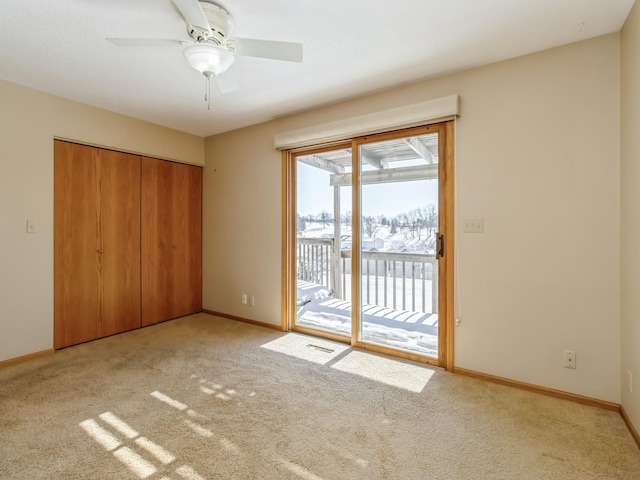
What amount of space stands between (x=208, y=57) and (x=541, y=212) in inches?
95.7

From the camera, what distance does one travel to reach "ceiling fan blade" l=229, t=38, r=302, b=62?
181cm

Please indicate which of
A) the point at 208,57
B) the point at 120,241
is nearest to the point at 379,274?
the point at 208,57

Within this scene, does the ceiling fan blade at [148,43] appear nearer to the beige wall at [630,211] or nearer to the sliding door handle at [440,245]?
the sliding door handle at [440,245]

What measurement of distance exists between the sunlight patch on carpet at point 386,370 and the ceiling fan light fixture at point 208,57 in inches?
94.7

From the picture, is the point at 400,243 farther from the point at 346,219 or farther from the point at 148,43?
the point at 148,43

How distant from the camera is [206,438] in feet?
5.98

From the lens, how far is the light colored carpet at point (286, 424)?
1607 millimetres

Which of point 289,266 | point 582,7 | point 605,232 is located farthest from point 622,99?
point 289,266

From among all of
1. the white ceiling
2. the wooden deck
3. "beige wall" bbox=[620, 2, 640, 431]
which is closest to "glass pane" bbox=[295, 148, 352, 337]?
the wooden deck

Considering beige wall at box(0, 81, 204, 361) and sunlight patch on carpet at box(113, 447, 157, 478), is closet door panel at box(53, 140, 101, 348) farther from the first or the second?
sunlight patch on carpet at box(113, 447, 157, 478)

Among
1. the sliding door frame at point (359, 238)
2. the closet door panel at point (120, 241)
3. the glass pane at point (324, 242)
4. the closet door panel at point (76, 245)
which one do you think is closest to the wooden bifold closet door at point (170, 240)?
the closet door panel at point (120, 241)

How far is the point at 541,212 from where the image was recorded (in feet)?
7.56

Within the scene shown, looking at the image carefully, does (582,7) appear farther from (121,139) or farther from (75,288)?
(75,288)

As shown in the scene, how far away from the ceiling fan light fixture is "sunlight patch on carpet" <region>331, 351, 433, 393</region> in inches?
94.7
